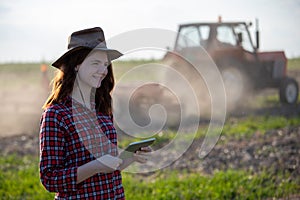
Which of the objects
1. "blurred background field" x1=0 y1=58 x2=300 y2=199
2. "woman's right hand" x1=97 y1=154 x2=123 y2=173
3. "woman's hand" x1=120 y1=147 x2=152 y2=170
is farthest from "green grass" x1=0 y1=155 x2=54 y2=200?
"woman's right hand" x1=97 y1=154 x2=123 y2=173

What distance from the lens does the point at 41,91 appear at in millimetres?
12492

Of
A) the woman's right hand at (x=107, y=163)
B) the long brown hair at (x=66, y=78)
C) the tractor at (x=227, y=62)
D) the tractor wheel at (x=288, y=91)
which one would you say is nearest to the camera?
the woman's right hand at (x=107, y=163)

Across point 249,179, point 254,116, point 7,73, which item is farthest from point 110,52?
point 7,73

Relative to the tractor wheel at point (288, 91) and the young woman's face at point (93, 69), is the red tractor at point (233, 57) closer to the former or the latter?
the tractor wheel at point (288, 91)

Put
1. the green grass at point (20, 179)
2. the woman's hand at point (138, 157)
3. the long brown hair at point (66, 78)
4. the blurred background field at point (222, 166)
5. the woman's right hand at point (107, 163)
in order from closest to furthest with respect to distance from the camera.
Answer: the woman's right hand at point (107, 163) → the long brown hair at point (66, 78) → the woman's hand at point (138, 157) → the blurred background field at point (222, 166) → the green grass at point (20, 179)

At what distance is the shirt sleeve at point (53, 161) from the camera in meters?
2.06

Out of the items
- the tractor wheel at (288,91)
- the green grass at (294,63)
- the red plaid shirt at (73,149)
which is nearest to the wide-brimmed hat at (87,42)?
the red plaid shirt at (73,149)

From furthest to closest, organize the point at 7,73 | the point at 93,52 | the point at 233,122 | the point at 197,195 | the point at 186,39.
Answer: the point at 7,73 → the point at 186,39 → the point at 233,122 → the point at 197,195 → the point at 93,52

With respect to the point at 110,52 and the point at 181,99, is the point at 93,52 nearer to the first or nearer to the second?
the point at 110,52

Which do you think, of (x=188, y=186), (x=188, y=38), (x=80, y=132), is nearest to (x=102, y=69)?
(x=80, y=132)

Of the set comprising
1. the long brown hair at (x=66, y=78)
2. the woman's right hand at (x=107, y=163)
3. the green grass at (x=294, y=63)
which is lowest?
the green grass at (x=294, y=63)

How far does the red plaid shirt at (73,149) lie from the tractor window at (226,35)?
8794mm

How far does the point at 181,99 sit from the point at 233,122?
3.66 ft

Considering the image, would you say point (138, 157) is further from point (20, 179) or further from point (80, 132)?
point (20, 179)
